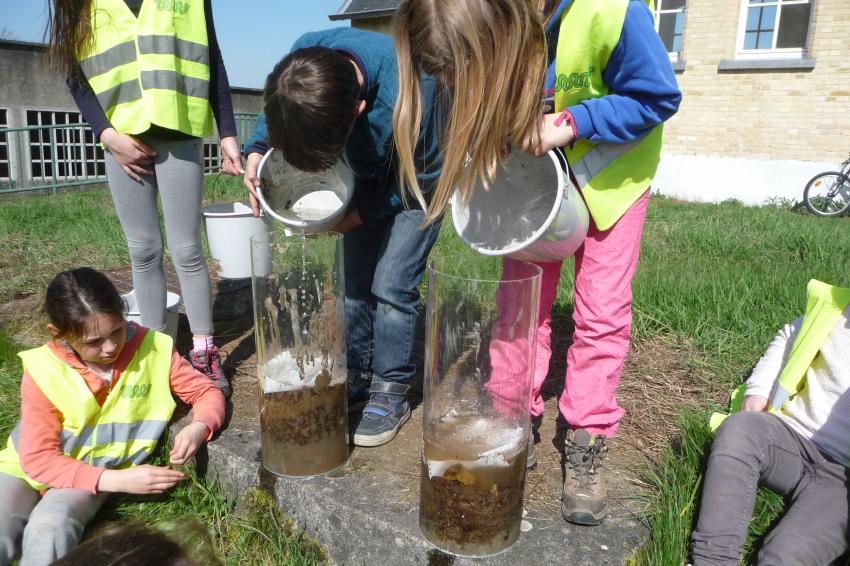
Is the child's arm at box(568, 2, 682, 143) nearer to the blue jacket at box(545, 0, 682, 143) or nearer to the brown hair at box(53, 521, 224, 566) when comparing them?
the blue jacket at box(545, 0, 682, 143)

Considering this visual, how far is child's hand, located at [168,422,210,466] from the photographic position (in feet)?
7.17

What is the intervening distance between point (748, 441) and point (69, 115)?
15979mm

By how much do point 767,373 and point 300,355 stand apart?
58.6 inches

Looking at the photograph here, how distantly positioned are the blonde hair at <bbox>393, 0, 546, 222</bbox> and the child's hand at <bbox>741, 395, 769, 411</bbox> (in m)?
1.13

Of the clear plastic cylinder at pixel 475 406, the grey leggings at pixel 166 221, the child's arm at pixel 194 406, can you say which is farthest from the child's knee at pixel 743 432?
the grey leggings at pixel 166 221

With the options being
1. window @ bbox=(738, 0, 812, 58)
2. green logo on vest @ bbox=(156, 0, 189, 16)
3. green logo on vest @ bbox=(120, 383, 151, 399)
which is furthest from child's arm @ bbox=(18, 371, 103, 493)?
window @ bbox=(738, 0, 812, 58)

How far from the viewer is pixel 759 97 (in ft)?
29.9

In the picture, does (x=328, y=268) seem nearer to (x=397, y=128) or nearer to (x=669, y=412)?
(x=397, y=128)

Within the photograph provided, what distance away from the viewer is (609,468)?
215 centimetres

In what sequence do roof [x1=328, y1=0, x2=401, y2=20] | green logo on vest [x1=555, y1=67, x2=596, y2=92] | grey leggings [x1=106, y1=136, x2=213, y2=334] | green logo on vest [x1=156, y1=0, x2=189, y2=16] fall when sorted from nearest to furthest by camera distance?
green logo on vest [x1=555, y1=67, x2=596, y2=92], green logo on vest [x1=156, y1=0, x2=189, y2=16], grey leggings [x1=106, y1=136, x2=213, y2=334], roof [x1=328, y1=0, x2=401, y2=20]

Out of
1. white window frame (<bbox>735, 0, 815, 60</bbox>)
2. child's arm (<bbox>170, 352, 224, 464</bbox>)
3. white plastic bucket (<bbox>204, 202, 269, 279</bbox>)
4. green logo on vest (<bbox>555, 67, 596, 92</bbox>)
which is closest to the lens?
green logo on vest (<bbox>555, 67, 596, 92</bbox>)

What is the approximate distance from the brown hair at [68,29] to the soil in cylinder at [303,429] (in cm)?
145

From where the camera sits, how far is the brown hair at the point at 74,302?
202 centimetres

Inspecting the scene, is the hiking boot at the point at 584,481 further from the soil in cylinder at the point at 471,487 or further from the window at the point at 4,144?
the window at the point at 4,144
